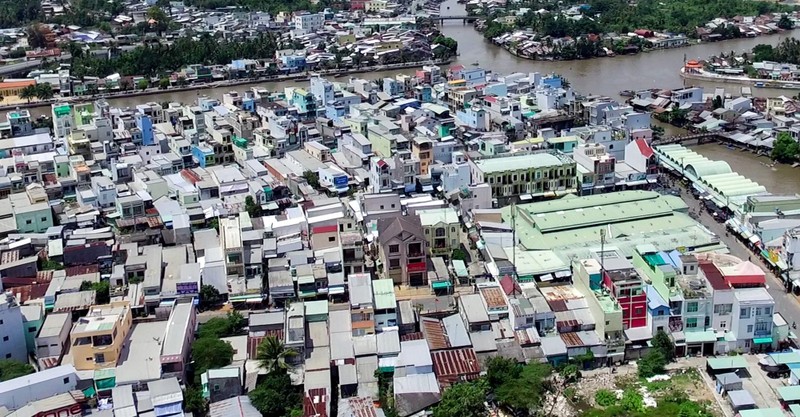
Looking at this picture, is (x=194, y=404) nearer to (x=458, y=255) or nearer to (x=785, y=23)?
(x=458, y=255)

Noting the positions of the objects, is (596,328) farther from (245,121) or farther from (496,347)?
(245,121)

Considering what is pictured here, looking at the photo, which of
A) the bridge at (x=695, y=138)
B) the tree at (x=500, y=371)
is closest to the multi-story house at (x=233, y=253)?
the tree at (x=500, y=371)

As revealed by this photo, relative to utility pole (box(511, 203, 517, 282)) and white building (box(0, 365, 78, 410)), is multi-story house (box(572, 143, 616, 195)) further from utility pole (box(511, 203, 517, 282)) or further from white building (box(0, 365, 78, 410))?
white building (box(0, 365, 78, 410))

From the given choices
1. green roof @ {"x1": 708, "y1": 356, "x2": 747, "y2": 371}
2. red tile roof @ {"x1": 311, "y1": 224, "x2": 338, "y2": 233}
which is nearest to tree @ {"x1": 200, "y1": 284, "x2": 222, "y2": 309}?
red tile roof @ {"x1": 311, "y1": 224, "x2": 338, "y2": 233}

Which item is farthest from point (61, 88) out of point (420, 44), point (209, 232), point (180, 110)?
point (209, 232)

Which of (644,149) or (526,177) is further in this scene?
(644,149)

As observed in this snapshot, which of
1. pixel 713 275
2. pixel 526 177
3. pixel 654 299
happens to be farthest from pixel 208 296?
pixel 713 275
